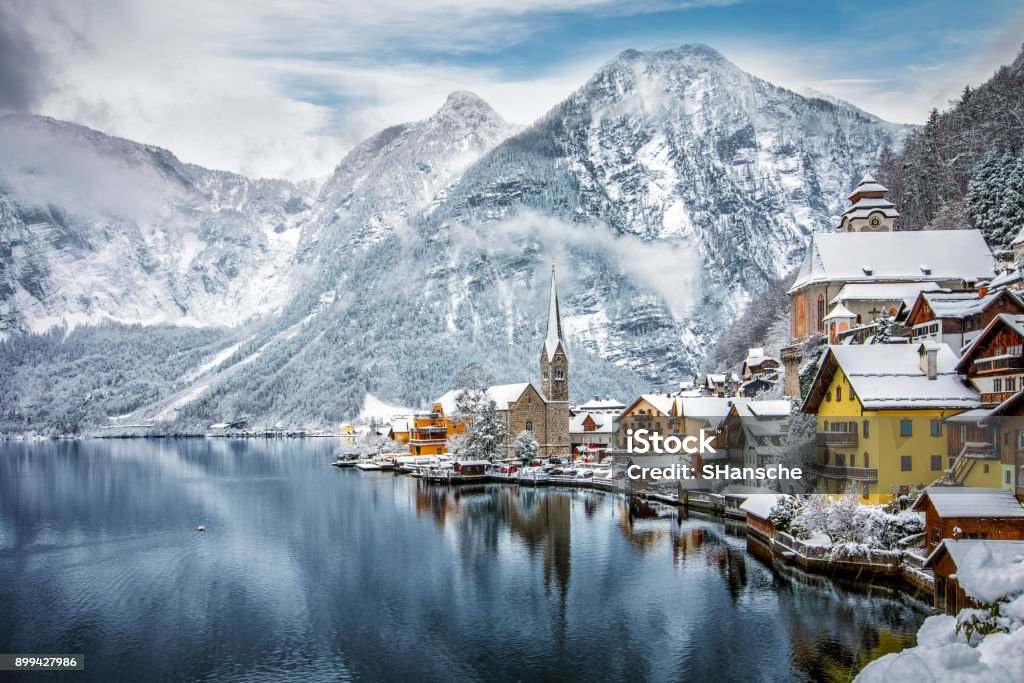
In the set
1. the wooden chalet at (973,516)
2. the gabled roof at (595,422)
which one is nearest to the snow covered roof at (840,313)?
the wooden chalet at (973,516)

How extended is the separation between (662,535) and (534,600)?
16.3 meters

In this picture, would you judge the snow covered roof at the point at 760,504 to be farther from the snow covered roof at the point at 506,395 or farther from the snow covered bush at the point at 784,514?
the snow covered roof at the point at 506,395

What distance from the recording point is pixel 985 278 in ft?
206

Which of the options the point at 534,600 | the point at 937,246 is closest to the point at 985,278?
the point at 937,246

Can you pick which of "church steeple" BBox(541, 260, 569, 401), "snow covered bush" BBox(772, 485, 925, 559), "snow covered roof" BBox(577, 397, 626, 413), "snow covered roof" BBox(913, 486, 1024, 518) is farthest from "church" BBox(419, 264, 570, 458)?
"snow covered roof" BBox(913, 486, 1024, 518)

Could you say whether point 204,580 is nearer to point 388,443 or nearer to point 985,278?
point 985,278

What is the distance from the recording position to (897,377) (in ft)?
138

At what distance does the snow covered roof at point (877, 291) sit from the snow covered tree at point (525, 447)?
3999cm

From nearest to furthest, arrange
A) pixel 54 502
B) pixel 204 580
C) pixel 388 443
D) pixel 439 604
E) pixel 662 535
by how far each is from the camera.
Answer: pixel 439 604 < pixel 204 580 < pixel 662 535 < pixel 54 502 < pixel 388 443

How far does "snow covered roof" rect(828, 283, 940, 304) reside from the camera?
212ft

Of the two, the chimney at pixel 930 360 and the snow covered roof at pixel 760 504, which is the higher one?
the chimney at pixel 930 360

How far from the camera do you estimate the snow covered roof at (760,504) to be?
46.0m

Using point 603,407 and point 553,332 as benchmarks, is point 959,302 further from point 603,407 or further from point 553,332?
point 603,407

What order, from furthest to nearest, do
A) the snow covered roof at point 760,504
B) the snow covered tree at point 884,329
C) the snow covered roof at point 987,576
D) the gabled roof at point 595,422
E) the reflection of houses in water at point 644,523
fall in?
1. the gabled roof at point 595,422
2. the snow covered tree at point 884,329
3. the reflection of houses in water at point 644,523
4. the snow covered roof at point 760,504
5. the snow covered roof at point 987,576
